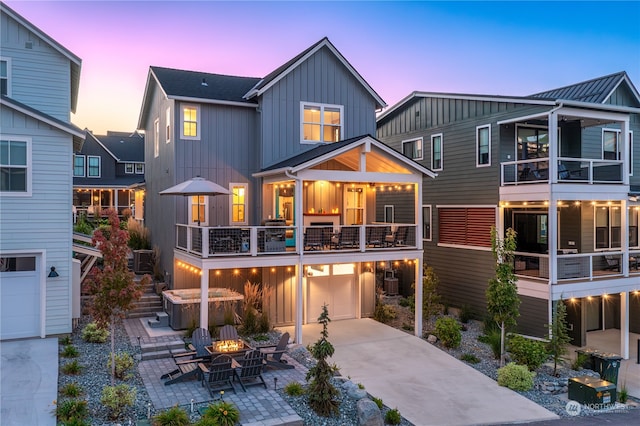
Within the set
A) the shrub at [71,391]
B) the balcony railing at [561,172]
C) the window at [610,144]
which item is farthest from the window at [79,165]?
the window at [610,144]

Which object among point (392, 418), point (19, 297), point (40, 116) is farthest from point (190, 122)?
point (392, 418)

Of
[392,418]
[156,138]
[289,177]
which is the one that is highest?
[156,138]

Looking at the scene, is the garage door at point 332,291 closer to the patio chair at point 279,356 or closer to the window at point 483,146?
the patio chair at point 279,356

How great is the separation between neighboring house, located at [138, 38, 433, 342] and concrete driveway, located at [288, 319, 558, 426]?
6.15ft

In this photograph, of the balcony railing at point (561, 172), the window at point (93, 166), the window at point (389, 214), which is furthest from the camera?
the window at point (93, 166)

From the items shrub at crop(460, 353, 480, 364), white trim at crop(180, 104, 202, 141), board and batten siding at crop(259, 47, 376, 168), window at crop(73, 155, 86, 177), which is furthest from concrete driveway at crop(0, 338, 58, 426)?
window at crop(73, 155, 86, 177)

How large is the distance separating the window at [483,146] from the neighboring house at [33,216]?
46.6 feet

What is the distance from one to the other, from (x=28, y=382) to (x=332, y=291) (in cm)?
1033

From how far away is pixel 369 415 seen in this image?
9039 mm

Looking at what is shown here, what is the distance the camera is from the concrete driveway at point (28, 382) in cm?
816

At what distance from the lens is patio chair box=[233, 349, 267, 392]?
10.3 metres

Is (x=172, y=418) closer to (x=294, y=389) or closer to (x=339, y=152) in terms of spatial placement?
(x=294, y=389)

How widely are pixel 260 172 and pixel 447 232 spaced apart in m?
8.68

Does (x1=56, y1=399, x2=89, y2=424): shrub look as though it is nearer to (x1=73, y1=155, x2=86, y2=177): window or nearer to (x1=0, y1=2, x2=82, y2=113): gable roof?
(x1=0, y1=2, x2=82, y2=113): gable roof
